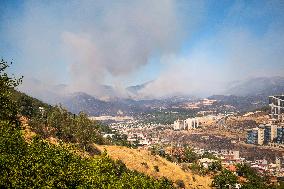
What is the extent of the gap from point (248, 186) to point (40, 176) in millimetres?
73808

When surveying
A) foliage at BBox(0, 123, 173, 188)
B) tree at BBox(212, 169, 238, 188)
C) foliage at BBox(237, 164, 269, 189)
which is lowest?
foliage at BBox(237, 164, 269, 189)

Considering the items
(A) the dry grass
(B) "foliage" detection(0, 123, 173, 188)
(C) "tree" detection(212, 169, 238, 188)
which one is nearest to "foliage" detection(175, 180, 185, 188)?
(A) the dry grass

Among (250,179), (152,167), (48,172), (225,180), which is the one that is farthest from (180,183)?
(48,172)

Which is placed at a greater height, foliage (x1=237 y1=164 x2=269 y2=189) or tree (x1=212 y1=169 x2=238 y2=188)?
tree (x1=212 y1=169 x2=238 y2=188)

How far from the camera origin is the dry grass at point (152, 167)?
99.7 metres

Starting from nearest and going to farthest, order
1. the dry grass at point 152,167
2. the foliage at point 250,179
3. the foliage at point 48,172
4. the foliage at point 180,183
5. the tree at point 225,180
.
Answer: the foliage at point 48,172
the tree at point 225,180
the foliage at point 180,183
the foliage at point 250,179
the dry grass at point 152,167

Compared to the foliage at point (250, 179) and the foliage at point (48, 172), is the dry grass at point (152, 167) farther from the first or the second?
the foliage at point (48, 172)

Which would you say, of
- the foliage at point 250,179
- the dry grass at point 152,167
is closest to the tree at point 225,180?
the foliage at point 250,179

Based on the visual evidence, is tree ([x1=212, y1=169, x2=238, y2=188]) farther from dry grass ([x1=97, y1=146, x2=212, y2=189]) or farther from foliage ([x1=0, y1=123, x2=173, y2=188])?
foliage ([x1=0, y1=123, x2=173, y2=188])

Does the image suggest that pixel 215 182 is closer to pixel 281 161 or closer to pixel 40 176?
pixel 40 176

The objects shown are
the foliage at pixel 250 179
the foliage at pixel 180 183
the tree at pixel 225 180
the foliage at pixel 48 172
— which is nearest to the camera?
the foliage at pixel 48 172

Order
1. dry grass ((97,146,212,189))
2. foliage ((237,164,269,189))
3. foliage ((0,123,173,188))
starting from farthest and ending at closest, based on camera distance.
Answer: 1. dry grass ((97,146,212,189))
2. foliage ((237,164,269,189))
3. foliage ((0,123,173,188))

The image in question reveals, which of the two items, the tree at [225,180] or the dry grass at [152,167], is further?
the dry grass at [152,167]

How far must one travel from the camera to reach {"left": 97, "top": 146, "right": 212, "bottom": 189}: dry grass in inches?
3925
